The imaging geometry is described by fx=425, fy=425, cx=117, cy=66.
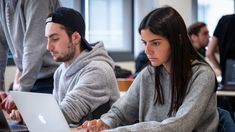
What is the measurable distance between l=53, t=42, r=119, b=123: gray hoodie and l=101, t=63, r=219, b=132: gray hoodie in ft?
0.54

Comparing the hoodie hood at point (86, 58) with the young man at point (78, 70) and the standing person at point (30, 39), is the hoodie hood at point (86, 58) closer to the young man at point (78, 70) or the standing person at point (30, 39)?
the young man at point (78, 70)

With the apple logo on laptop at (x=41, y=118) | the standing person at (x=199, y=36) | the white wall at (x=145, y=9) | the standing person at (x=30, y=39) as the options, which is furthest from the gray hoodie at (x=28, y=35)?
the white wall at (x=145, y=9)

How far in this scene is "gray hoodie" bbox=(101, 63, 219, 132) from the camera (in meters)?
1.42

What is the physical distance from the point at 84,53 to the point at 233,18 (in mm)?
2090

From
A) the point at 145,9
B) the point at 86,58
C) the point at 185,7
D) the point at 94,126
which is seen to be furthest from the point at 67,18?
the point at 185,7

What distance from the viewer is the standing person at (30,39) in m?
2.30

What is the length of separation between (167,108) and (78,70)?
0.58m

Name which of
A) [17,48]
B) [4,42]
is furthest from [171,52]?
[4,42]

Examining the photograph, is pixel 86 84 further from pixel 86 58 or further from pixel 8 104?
pixel 8 104

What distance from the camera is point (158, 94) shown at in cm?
168

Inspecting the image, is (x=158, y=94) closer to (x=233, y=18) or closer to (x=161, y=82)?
(x=161, y=82)

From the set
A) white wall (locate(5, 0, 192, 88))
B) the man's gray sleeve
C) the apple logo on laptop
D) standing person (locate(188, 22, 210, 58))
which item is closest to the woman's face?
the apple logo on laptop

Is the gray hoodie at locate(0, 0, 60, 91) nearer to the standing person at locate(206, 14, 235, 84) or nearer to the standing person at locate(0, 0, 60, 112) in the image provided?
the standing person at locate(0, 0, 60, 112)

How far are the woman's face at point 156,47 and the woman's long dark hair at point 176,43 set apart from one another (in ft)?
0.05
